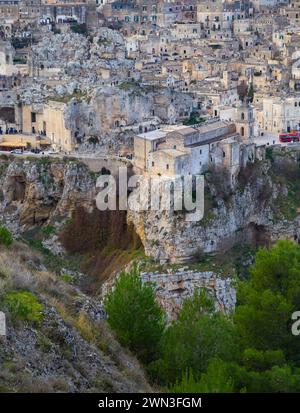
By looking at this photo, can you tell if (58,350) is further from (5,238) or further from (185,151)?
(185,151)

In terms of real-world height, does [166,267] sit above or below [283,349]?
below

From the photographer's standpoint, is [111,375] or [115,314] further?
[115,314]

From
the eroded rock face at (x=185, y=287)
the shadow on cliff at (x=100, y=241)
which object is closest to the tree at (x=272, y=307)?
the eroded rock face at (x=185, y=287)

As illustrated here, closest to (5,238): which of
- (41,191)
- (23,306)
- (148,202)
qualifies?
(23,306)

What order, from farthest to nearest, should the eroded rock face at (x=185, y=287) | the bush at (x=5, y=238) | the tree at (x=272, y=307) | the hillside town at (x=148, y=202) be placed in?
the eroded rock face at (x=185, y=287) < the bush at (x=5, y=238) < the tree at (x=272, y=307) < the hillside town at (x=148, y=202)

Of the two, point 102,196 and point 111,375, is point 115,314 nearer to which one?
point 111,375

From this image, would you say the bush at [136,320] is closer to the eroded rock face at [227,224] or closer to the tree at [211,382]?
the tree at [211,382]

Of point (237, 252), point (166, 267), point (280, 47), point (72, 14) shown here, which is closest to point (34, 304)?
point (166, 267)
